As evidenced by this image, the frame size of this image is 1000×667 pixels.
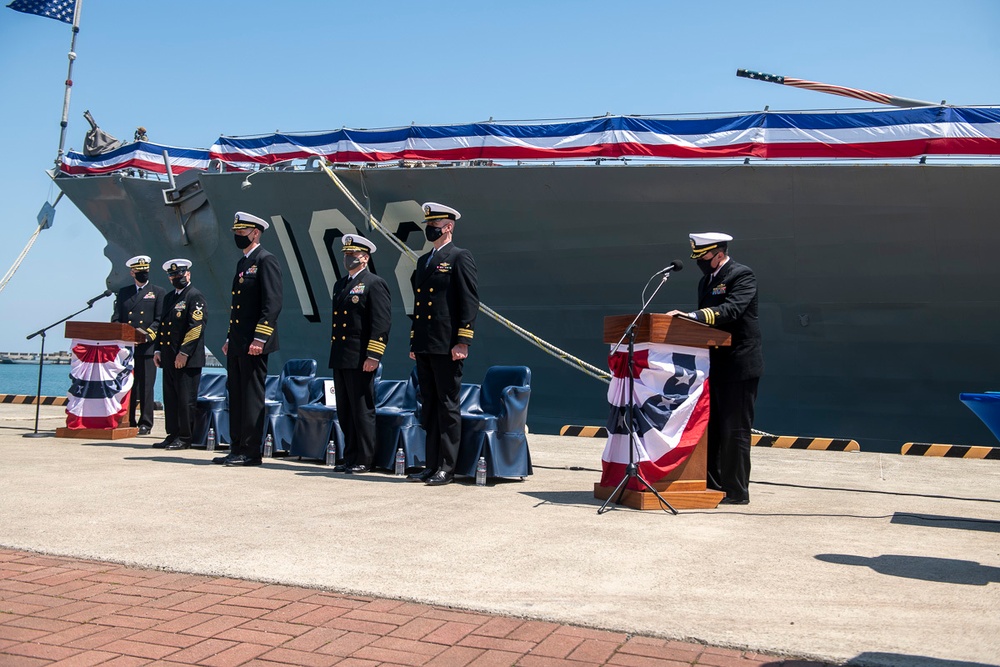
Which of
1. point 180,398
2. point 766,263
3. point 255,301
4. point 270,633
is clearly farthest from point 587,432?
point 270,633

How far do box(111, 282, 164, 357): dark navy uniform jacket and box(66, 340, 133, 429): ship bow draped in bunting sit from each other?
41 cm

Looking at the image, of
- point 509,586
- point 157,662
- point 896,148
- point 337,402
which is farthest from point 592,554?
point 896,148

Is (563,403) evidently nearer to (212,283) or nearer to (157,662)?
(212,283)

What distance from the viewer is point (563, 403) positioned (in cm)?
1273

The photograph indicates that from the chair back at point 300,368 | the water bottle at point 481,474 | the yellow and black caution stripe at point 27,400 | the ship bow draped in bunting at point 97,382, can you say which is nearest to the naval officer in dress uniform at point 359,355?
the water bottle at point 481,474

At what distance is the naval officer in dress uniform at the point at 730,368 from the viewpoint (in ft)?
17.1

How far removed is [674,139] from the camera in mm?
11172

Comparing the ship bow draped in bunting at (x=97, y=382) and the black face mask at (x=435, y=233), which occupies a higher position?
the black face mask at (x=435, y=233)

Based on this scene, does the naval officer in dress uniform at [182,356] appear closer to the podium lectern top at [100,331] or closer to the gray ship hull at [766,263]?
the podium lectern top at [100,331]

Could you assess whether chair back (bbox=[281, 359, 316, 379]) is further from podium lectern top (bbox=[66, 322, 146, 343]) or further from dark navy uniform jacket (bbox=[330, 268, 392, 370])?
dark navy uniform jacket (bbox=[330, 268, 392, 370])

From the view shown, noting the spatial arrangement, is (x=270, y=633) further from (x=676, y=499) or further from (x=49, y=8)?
(x=49, y=8)

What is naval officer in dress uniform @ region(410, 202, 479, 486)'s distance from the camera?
584 cm

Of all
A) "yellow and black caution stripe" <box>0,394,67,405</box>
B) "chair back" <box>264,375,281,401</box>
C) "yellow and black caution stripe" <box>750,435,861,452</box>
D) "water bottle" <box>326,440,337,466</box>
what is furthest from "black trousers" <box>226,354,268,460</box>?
"yellow and black caution stripe" <box>0,394,67,405</box>

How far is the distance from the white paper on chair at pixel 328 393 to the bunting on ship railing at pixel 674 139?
18.1 feet
